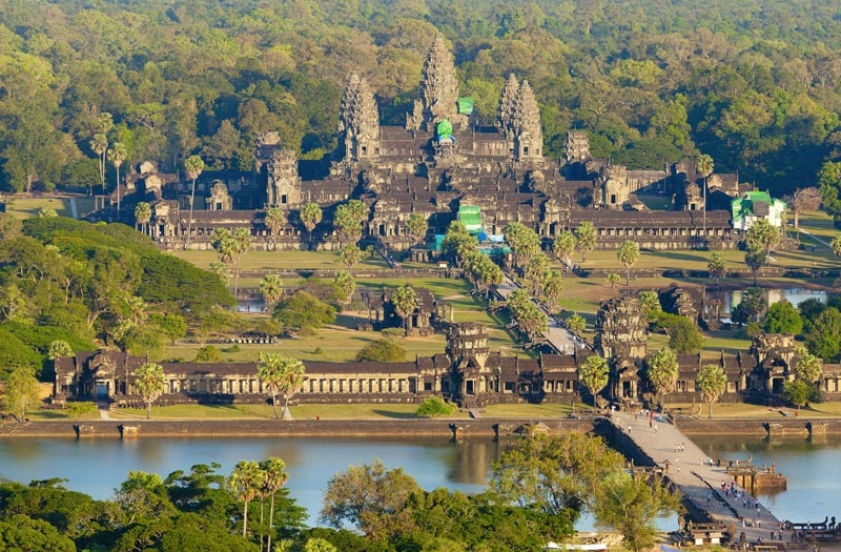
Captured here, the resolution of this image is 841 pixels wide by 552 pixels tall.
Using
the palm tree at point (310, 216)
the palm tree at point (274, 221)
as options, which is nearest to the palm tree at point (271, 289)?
the palm tree at point (274, 221)

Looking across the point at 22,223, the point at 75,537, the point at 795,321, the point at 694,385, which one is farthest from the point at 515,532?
the point at 22,223

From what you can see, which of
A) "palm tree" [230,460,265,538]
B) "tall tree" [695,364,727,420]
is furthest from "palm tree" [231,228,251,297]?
"palm tree" [230,460,265,538]

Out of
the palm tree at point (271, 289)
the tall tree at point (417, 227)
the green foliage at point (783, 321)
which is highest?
the tall tree at point (417, 227)

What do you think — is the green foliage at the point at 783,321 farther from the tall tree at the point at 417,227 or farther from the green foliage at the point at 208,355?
the tall tree at the point at 417,227

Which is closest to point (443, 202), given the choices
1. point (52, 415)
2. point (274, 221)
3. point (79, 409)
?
point (274, 221)

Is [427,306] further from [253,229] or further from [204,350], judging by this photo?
[253,229]
